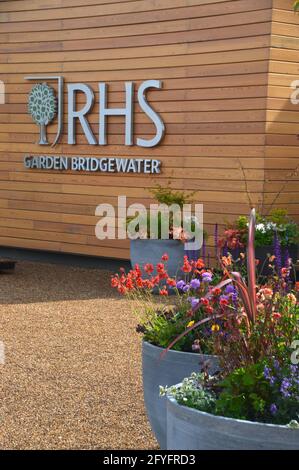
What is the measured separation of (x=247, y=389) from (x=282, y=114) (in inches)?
272

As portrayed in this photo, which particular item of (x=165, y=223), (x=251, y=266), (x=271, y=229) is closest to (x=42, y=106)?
(x=165, y=223)

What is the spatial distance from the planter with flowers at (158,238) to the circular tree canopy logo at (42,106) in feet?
8.69

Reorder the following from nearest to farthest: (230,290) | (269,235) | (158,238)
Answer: (230,290)
(269,235)
(158,238)

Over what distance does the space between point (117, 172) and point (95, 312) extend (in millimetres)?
3076

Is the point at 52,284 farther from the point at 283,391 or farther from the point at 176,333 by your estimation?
the point at 283,391

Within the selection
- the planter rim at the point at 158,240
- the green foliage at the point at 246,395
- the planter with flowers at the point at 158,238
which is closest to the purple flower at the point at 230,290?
the green foliage at the point at 246,395

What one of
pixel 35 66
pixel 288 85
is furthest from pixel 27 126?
pixel 288 85

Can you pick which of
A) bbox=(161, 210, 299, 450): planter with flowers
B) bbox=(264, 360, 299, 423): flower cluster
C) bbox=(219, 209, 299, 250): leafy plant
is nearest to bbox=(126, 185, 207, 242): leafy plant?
bbox=(219, 209, 299, 250): leafy plant

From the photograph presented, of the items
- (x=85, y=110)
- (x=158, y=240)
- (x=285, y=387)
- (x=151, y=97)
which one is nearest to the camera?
(x=285, y=387)

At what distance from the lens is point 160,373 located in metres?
4.13

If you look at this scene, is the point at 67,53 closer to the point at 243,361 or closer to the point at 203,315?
the point at 203,315

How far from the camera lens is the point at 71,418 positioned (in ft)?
16.1

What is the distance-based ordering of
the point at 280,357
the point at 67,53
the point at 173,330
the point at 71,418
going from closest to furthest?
the point at 280,357
the point at 173,330
the point at 71,418
the point at 67,53

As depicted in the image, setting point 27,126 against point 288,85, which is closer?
point 288,85
